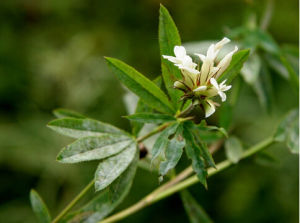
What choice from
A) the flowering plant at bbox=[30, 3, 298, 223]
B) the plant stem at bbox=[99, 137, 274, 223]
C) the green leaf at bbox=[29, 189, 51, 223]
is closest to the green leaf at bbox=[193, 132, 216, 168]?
the flowering plant at bbox=[30, 3, 298, 223]

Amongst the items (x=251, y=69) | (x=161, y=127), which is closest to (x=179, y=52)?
(x=161, y=127)

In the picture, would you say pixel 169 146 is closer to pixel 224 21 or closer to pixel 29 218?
pixel 29 218

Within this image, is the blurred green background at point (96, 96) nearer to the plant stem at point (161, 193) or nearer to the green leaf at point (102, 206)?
the plant stem at point (161, 193)

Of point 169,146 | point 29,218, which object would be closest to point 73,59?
point 29,218

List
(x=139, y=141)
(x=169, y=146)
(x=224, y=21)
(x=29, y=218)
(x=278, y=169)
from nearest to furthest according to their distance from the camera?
1. (x=169, y=146)
2. (x=139, y=141)
3. (x=29, y=218)
4. (x=278, y=169)
5. (x=224, y=21)

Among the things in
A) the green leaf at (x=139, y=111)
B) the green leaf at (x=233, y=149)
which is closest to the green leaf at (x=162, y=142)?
the green leaf at (x=139, y=111)

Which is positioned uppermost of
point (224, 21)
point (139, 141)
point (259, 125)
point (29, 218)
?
point (139, 141)

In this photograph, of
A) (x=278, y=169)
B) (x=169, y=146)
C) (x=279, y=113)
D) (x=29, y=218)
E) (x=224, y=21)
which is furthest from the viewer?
(x=224, y=21)
